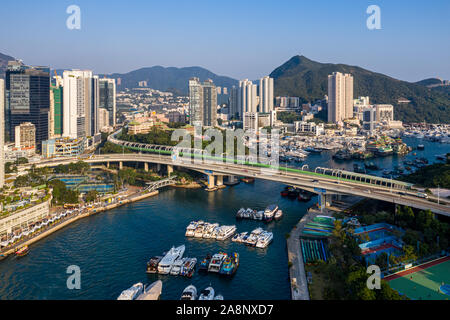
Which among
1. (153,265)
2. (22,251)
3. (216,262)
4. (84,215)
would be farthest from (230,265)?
(84,215)

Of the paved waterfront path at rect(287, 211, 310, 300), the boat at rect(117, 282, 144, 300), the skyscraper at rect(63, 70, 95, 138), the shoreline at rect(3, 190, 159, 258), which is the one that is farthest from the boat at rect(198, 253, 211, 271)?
the skyscraper at rect(63, 70, 95, 138)

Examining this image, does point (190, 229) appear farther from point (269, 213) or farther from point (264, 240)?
point (269, 213)

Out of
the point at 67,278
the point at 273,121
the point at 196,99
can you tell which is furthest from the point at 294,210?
the point at 273,121

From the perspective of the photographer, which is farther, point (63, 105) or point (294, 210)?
point (63, 105)

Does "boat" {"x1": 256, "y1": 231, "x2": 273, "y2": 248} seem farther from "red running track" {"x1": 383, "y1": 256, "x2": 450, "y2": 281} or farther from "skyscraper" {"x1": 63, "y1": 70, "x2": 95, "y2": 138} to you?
"skyscraper" {"x1": 63, "y1": 70, "x2": 95, "y2": 138}

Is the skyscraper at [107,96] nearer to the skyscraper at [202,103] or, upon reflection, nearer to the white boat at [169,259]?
the skyscraper at [202,103]

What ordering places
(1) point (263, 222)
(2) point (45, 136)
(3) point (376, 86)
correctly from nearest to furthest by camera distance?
(1) point (263, 222) < (2) point (45, 136) < (3) point (376, 86)
